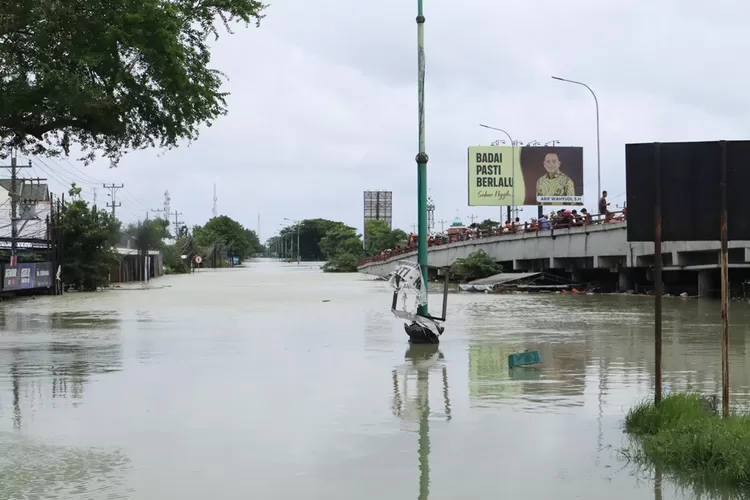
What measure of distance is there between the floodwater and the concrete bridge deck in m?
14.6

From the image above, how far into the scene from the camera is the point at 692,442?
6.48 m

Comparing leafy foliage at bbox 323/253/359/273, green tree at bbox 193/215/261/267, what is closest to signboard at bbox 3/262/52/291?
leafy foliage at bbox 323/253/359/273

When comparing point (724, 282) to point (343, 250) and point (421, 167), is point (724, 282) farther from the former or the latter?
point (343, 250)

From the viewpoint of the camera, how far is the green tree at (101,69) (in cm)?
1507

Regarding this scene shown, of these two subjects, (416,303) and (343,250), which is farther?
(343,250)

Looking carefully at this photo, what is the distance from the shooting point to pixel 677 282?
38594mm

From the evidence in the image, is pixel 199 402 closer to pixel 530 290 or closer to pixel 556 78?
pixel 530 290

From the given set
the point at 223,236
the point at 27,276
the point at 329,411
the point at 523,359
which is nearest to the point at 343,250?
the point at 223,236

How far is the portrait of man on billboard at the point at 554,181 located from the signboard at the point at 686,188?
189ft

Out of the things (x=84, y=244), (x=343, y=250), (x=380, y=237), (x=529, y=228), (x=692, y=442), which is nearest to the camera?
(x=692, y=442)

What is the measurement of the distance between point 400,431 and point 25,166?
41.6m

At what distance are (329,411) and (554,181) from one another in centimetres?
A: 5765

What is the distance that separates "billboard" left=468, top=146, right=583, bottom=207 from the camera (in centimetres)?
6444

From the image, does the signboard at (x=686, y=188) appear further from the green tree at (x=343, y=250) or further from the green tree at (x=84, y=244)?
the green tree at (x=343, y=250)
